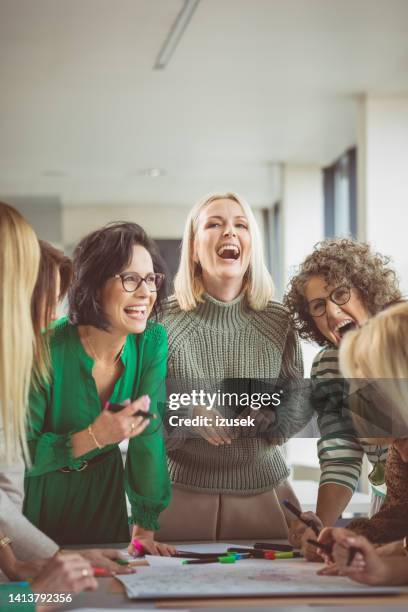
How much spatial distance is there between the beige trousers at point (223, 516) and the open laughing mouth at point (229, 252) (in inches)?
16.1

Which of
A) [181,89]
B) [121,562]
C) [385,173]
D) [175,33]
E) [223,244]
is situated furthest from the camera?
[385,173]

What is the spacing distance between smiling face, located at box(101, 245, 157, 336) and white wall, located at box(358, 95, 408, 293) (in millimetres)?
864

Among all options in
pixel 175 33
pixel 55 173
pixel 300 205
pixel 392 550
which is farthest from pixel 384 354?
pixel 175 33

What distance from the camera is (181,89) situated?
79.0 inches

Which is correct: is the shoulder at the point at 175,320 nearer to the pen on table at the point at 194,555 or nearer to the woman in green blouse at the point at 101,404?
the woman in green blouse at the point at 101,404

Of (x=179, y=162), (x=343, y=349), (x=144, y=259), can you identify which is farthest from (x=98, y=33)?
(x=343, y=349)

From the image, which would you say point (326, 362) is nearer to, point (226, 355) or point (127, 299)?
point (226, 355)

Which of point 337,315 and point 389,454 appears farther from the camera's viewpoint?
point 337,315

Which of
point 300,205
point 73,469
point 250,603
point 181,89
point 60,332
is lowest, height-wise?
point 250,603

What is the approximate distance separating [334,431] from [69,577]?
1.86 feet

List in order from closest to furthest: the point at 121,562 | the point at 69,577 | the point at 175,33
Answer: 1. the point at 69,577
2. the point at 121,562
3. the point at 175,33

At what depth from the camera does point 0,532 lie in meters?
1.21

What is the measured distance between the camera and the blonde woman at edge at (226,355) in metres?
1.45

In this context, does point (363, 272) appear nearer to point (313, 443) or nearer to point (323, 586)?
point (313, 443)
